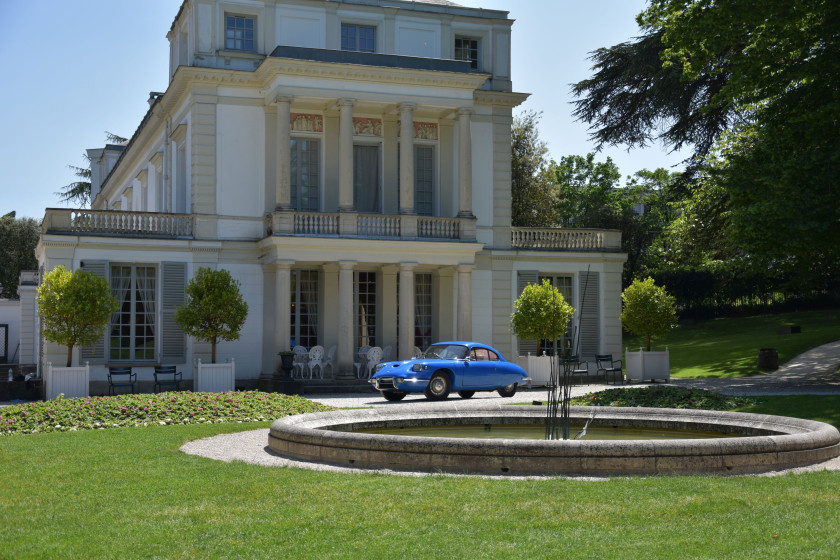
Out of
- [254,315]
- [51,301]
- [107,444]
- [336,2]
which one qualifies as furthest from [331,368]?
[107,444]

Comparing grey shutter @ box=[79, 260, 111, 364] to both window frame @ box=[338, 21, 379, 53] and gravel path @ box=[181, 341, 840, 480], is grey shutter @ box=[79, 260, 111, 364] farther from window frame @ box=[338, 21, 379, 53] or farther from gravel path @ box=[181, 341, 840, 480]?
window frame @ box=[338, 21, 379, 53]

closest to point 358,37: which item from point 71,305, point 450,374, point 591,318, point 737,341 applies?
point 591,318

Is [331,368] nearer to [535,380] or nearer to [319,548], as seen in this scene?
[535,380]

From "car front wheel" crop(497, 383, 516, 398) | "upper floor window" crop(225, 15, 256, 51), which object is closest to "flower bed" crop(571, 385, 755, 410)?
"car front wheel" crop(497, 383, 516, 398)

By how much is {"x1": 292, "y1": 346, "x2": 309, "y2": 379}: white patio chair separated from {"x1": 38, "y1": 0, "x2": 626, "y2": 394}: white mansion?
0.64 meters

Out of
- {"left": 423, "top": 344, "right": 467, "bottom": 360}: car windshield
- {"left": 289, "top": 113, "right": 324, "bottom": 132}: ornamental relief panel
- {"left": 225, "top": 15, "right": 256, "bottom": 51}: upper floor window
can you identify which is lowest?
{"left": 423, "top": 344, "right": 467, "bottom": 360}: car windshield

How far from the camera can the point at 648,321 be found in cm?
3241

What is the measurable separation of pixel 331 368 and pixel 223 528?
77.5 feet

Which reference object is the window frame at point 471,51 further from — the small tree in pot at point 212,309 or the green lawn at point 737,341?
the green lawn at point 737,341

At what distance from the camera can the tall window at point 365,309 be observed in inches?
1309

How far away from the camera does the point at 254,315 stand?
31453 millimetres

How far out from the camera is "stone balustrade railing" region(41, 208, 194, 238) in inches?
1152

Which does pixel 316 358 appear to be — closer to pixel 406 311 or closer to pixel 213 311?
pixel 406 311

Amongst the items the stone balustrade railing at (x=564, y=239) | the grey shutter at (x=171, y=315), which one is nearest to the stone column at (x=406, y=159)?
the stone balustrade railing at (x=564, y=239)
